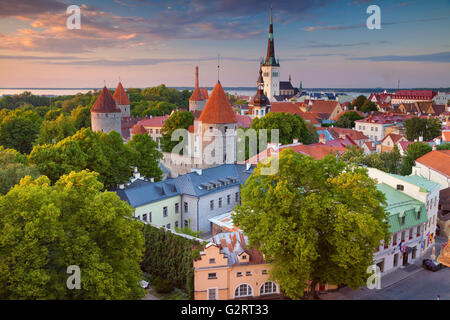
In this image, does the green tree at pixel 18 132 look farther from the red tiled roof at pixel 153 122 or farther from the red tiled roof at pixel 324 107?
the red tiled roof at pixel 324 107

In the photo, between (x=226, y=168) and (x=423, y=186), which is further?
(x=226, y=168)

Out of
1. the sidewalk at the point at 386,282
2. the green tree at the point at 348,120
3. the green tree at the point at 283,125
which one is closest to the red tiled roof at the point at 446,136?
the green tree at the point at 283,125

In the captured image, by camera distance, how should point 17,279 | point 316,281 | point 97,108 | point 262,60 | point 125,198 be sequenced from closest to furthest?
1. point 17,279
2. point 316,281
3. point 125,198
4. point 97,108
5. point 262,60

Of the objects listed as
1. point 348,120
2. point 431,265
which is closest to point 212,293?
point 431,265

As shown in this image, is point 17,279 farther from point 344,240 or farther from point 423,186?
point 423,186

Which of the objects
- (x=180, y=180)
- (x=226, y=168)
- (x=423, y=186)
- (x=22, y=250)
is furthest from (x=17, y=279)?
(x=423, y=186)

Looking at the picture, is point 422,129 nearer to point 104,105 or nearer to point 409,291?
point 409,291

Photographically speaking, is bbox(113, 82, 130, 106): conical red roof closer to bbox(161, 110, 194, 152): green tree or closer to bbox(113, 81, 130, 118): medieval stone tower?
bbox(113, 81, 130, 118): medieval stone tower
